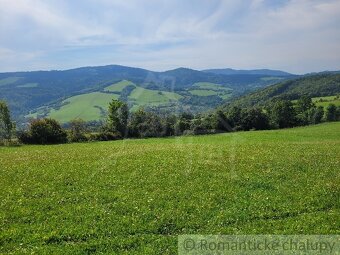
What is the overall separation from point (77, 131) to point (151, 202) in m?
64.4

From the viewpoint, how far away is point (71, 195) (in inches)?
873

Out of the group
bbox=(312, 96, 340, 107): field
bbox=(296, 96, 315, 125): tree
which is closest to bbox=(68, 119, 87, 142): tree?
bbox=(296, 96, 315, 125): tree

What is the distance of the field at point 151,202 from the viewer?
16.2 m

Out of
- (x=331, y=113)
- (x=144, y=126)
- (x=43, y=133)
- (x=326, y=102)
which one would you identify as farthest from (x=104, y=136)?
(x=326, y=102)

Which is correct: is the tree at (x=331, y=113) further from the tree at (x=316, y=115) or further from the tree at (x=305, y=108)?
the tree at (x=305, y=108)

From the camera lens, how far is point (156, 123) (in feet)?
326

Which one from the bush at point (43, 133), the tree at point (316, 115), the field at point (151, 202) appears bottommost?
the tree at point (316, 115)

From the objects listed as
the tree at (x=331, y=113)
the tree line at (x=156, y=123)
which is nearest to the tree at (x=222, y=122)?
the tree line at (x=156, y=123)

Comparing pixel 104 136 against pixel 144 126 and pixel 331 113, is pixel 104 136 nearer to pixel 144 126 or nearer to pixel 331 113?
pixel 144 126

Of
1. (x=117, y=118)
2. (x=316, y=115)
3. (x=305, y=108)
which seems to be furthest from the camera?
(x=305, y=108)

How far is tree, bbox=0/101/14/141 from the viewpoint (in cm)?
7638

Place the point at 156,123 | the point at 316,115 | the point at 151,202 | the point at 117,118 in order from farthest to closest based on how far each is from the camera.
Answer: the point at 316,115
the point at 156,123
the point at 117,118
the point at 151,202

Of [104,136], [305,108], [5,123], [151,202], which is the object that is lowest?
[104,136]

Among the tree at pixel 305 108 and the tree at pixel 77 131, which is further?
the tree at pixel 305 108
